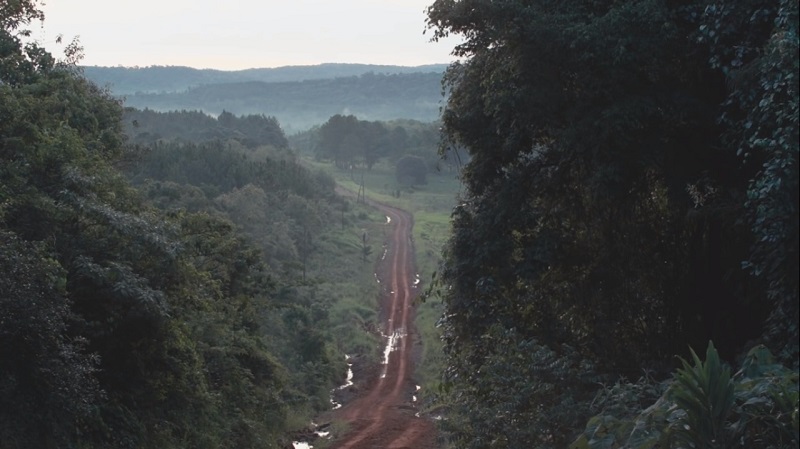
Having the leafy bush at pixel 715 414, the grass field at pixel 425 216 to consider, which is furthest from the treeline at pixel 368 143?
the leafy bush at pixel 715 414

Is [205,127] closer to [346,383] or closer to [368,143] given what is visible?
[368,143]

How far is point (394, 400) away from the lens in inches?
957

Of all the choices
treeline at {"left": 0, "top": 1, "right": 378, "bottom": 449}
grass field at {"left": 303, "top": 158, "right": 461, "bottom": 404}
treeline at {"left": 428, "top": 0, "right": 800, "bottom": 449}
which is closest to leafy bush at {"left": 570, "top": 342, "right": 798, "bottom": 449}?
treeline at {"left": 428, "top": 0, "right": 800, "bottom": 449}

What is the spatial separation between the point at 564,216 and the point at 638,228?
3.62 feet

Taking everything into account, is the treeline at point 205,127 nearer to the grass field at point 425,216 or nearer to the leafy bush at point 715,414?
the grass field at point 425,216

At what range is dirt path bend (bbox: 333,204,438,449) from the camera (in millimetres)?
18703

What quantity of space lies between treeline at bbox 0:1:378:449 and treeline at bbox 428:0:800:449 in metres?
3.95

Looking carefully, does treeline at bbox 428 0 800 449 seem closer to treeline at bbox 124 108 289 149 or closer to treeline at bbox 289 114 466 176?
treeline at bbox 124 108 289 149

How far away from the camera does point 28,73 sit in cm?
1692

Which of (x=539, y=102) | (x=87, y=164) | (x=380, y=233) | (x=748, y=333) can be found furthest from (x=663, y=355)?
(x=380, y=233)

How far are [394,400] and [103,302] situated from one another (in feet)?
50.8

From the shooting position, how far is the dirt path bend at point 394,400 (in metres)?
18.7

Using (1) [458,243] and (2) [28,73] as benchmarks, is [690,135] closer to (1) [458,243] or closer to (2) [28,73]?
(1) [458,243]

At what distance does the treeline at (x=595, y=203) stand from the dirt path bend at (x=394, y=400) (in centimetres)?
684
